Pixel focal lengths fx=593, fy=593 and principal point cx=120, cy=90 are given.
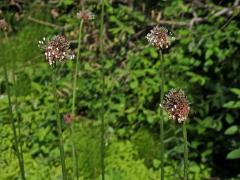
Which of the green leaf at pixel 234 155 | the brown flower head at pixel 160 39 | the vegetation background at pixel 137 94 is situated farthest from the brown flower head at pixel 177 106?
the green leaf at pixel 234 155

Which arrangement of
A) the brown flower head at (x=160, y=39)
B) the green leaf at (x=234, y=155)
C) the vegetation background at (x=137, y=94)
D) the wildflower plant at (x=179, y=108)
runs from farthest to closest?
1. the vegetation background at (x=137, y=94)
2. the green leaf at (x=234, y=155)
3. the brown flower head at (x=160, y=39)
4. the wildflower plant at (x=179, y=108)

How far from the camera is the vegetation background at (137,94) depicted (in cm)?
364

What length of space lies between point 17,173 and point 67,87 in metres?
1.07

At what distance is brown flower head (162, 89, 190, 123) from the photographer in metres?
1.32

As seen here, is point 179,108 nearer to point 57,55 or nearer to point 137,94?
point 57,55

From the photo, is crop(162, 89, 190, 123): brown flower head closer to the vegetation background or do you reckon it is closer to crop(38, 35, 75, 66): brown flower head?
crop(38, 35, 75, 66): brown flower head

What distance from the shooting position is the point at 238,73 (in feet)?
12.3

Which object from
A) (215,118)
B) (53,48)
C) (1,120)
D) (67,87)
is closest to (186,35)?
(215,118)

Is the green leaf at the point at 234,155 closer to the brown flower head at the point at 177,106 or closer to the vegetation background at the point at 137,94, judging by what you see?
the vegetation background at the point at 137,94

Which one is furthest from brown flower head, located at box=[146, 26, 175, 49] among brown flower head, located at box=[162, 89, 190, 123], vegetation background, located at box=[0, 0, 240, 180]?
vegetation background, located at box=[0, 0, 240, 180]

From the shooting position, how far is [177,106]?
1346 millimetres

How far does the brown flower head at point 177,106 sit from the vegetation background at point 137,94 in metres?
1.71

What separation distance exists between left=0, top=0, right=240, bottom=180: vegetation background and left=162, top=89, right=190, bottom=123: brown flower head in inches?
67.5

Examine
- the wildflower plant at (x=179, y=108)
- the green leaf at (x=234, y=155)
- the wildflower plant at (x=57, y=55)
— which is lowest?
the green leaf at (x=234, y=155)
